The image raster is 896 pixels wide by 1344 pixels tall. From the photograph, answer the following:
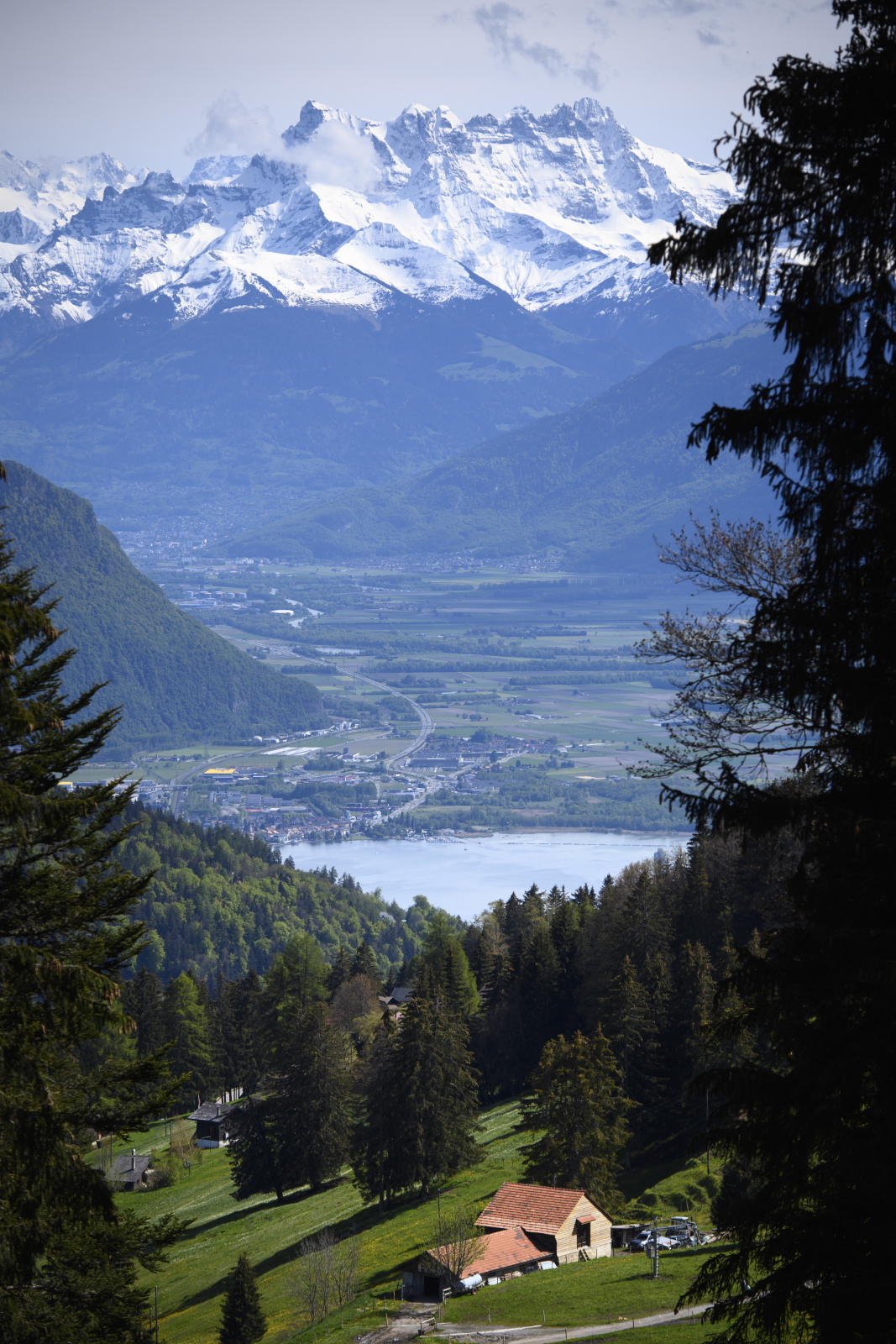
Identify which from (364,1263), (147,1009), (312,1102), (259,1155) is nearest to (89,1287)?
(364,1263)

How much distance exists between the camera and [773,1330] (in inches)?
429

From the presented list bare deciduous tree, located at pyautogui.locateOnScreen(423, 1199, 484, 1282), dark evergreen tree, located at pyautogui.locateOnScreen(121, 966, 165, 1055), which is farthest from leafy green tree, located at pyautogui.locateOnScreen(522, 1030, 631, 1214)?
dark evergreen tree, located at pyautogui.locateOnScreen(121, 966, 165, 1055)

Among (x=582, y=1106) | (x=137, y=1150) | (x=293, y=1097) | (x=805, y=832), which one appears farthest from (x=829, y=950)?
(x=137, y=1150)

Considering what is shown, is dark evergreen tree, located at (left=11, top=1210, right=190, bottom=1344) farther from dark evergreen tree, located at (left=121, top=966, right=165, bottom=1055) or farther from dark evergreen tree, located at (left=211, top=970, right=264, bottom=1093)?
dark evergreen tree, located at (left=121, top=966, right=165, bottom=1055)

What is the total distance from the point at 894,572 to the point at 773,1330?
261 inches

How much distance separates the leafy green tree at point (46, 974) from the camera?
13.3m

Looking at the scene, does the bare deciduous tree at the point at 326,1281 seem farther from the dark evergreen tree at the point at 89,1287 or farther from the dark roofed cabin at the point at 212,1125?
the dark roofed cabin at the point at 212,1125

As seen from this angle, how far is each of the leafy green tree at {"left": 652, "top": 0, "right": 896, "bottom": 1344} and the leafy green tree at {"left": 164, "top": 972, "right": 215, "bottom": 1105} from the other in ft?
242

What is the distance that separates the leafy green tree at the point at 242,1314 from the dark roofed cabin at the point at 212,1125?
3978 centimetres

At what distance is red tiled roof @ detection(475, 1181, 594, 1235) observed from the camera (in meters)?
40.7

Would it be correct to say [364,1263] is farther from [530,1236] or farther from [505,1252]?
[530,1236]

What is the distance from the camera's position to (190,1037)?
269 ft

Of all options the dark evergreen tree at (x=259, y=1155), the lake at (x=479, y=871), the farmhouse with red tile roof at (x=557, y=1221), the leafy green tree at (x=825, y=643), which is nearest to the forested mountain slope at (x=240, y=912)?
the lake at (x=479, y=871)

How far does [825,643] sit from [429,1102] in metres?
42.1
